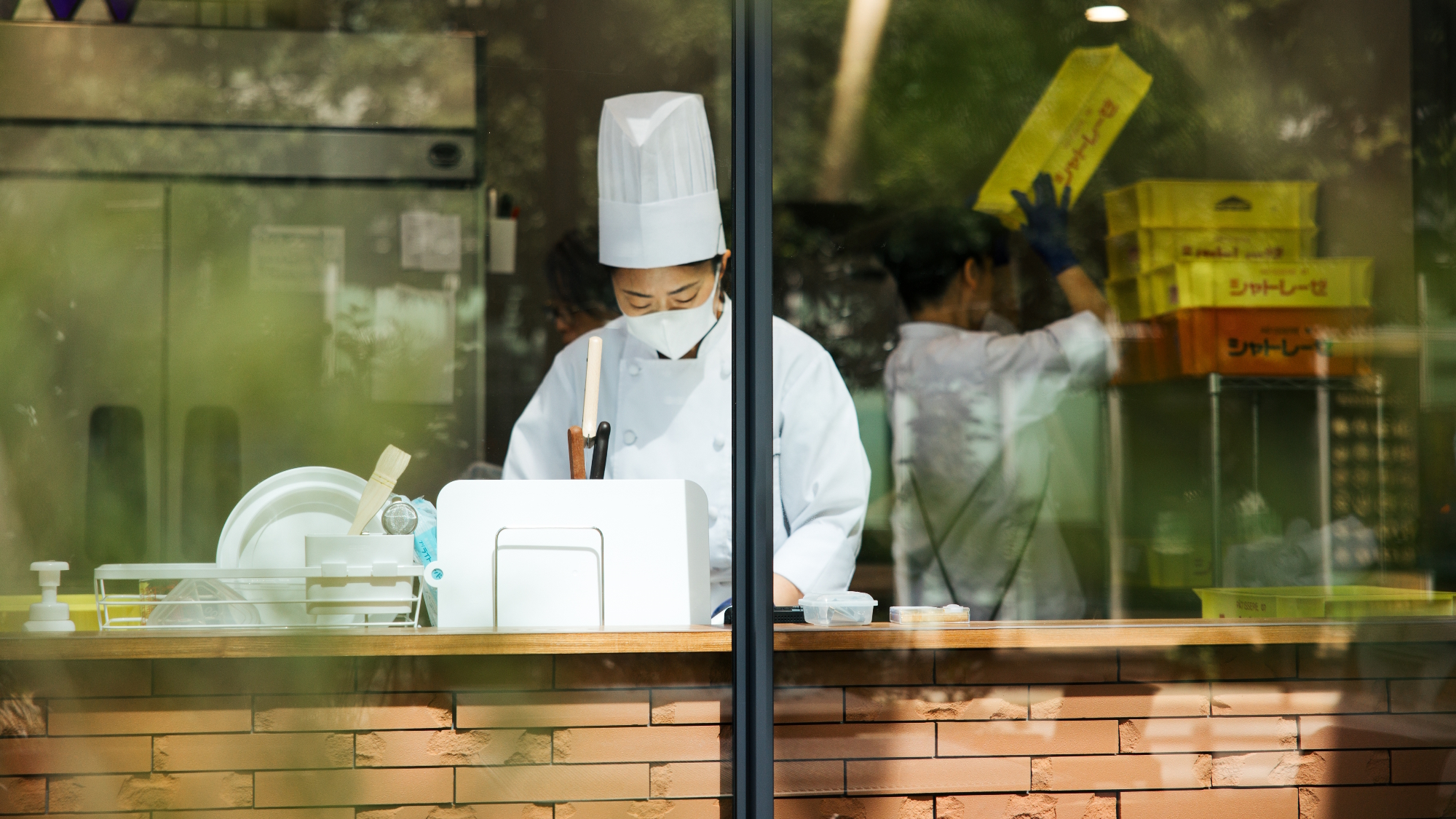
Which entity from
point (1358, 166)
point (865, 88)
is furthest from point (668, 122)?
point (1358, 166)

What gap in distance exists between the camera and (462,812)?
1.84 meters

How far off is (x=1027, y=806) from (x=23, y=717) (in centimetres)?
175

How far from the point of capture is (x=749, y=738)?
1858mm

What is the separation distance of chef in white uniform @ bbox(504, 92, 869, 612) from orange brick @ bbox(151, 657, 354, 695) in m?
0.70

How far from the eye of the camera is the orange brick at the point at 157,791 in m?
1.78

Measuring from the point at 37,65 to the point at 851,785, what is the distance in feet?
7.61

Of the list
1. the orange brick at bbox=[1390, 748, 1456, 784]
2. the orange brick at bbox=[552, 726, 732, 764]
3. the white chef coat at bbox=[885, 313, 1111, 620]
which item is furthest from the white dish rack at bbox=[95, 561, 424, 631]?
the orange brick at bbox=[1390, 748, 1456, 784]

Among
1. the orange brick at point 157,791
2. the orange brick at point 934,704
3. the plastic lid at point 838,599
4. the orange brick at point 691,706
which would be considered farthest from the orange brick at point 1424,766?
the orange brick at point 157,791

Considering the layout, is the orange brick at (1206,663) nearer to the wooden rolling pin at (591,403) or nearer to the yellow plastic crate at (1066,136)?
the wooden rolling pin at (591,403)

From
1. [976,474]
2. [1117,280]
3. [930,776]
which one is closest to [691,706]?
[930,776]

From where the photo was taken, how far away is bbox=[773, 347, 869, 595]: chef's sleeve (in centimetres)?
235

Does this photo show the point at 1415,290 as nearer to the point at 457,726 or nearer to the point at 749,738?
the point at 749,738

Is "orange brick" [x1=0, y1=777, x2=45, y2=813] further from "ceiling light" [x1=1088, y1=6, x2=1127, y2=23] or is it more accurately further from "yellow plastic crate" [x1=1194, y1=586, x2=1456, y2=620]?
"ceiling light" [x1=1088, y1=6, x2=1127, y2=23]

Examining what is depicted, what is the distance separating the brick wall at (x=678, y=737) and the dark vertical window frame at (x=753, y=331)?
0.13 m
